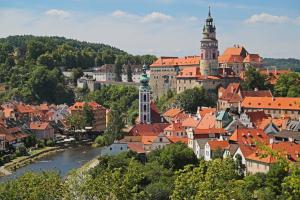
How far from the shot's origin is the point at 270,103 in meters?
41.7

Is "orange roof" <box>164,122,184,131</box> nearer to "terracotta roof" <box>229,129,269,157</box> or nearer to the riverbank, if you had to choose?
"terracotta roof" <box>229,129,269,157</box>

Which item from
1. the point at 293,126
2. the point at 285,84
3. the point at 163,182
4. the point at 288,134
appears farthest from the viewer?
the point at 285,84

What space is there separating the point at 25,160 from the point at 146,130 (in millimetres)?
7975

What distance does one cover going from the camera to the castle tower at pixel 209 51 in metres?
51.5

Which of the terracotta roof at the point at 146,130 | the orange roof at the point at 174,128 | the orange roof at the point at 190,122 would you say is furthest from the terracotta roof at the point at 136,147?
the orange roof at the point at 190,122

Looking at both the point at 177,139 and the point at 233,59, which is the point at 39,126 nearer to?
the point at 177,139

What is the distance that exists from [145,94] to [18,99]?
1052 inches

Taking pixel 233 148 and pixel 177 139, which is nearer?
pixel 233 148

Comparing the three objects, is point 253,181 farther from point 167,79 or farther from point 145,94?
point 167,79

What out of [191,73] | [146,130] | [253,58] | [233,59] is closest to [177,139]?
[146,130]

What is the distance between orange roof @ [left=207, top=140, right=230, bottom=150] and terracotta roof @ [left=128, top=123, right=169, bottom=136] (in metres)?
6.49

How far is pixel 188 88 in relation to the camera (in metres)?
52.0

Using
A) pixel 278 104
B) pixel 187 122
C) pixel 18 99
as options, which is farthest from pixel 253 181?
pixel 18 99

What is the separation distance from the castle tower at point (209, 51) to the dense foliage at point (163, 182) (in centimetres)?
2272
